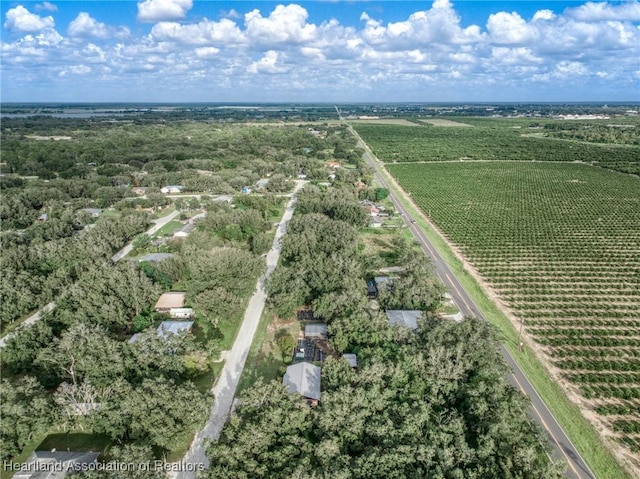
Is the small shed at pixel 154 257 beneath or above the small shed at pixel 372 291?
above

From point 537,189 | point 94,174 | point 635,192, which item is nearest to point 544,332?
point 537,189

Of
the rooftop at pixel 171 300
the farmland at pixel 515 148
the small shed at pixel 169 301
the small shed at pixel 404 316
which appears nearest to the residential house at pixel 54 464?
the small shed at pixel 169 301

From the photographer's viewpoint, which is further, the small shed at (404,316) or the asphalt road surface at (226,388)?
the small shed at (404,316)

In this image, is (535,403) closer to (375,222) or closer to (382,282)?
(382,282)

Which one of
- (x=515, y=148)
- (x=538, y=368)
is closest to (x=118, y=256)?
(x=538, y=368)

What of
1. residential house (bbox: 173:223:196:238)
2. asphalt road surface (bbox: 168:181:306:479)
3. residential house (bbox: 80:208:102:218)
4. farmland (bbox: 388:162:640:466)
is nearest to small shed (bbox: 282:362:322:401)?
asphalt road surface (bbox: 168:181:306:479)

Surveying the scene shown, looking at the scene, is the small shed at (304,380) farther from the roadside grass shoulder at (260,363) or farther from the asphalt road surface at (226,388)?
the asphalt road surface at (226,388)

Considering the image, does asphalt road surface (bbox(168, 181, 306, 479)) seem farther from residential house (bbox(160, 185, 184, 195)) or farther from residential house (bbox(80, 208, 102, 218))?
residential house (bbox(160, 185, 184, 195))
